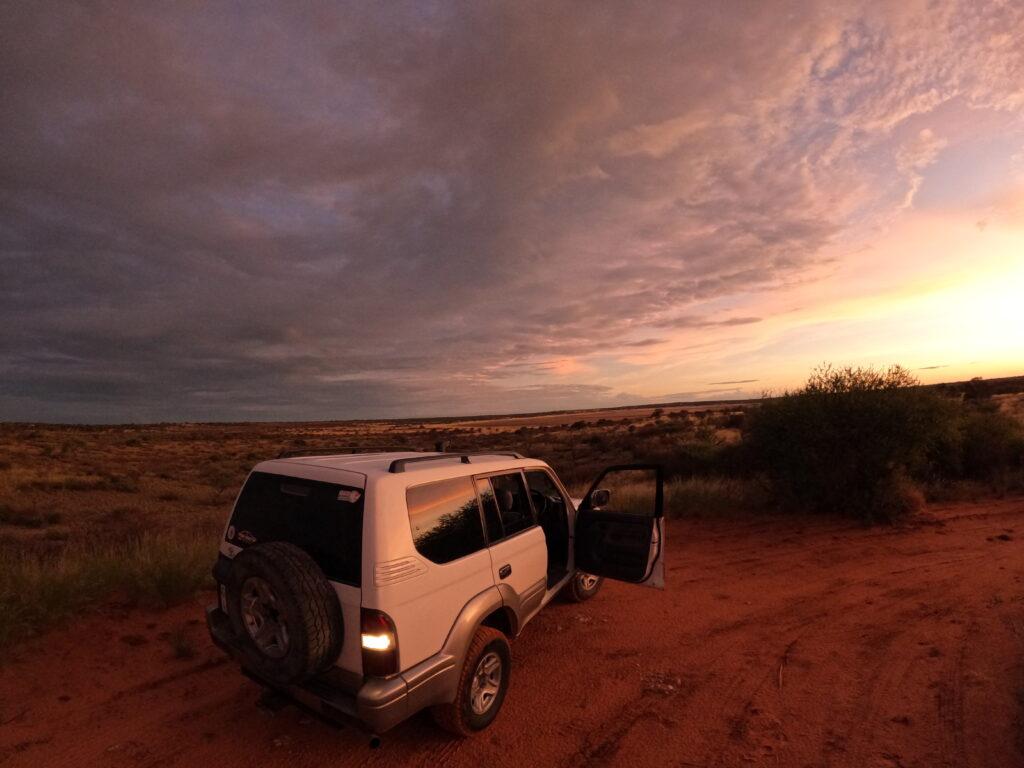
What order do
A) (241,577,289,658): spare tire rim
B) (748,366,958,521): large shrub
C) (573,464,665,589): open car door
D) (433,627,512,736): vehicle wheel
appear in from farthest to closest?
1. (748,366,958,521): large shrub
2. (573,464,665,589): open car door
3. (433,627,512,736): vehicle wheel
4. (241,577,289,658): spare tire rim

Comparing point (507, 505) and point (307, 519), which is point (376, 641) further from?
point (507, 505)

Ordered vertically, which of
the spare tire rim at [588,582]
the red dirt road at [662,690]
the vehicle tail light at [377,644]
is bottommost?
the red dirt road at [662,690]

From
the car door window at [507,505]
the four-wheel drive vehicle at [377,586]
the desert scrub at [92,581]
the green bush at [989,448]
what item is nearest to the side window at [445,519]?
the four-wheel drive vehicle at [377,586]

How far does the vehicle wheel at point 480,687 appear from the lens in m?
3.62

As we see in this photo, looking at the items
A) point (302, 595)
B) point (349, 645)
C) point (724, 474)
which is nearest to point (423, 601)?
point (349, 645)

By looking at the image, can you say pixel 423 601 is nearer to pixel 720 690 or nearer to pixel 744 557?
pixel 720 690

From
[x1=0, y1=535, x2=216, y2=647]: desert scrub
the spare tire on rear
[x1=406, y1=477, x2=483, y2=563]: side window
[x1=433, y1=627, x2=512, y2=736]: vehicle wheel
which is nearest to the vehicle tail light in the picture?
the spare tire on rear

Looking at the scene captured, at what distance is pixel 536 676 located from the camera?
4707mm

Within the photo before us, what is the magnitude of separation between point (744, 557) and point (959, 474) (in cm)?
Result: 870

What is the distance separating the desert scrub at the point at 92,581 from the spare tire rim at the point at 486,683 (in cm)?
449

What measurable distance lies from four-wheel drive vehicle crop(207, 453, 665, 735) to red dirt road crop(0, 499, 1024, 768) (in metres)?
0.66

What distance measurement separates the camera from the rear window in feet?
10.5

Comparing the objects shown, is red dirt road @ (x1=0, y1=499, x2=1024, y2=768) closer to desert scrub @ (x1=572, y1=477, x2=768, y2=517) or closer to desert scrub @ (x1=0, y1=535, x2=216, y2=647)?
desert scrub @ (x1=0, y1=535, x2=216, y2=647)

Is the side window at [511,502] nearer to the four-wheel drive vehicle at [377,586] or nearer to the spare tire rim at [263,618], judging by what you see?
the four-wheel drive vehicle at [377,586]
